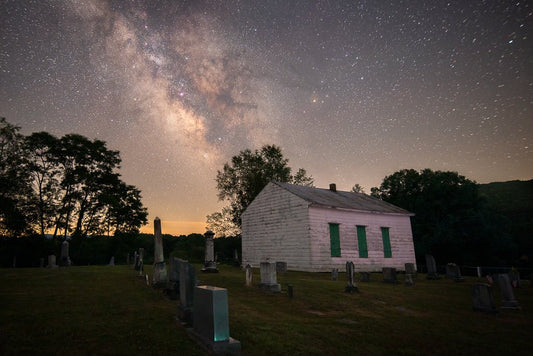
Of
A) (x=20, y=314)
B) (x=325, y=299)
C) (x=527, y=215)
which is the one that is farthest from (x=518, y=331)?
(x=527, y=215)

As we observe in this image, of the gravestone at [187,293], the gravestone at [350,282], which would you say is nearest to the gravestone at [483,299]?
the gravestone at [350,282]

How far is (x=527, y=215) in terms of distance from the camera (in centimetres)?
4069

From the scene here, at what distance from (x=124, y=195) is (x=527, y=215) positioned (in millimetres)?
55740

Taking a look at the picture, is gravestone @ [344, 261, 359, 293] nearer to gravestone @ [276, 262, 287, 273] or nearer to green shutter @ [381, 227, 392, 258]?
gravestone @ [276, 262, 287, 273]

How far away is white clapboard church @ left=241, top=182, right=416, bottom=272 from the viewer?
19.2 metres

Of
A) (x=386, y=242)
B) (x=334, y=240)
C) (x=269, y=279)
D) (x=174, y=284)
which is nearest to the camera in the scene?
(x=174, y=284)

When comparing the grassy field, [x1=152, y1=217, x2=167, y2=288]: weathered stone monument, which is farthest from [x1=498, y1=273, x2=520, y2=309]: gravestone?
[x1=152, y1=217, x2=167, y2=288]: weathered stone monument

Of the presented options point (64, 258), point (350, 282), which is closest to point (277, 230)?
point (350, 282)

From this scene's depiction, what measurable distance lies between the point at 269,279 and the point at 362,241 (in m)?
13.4

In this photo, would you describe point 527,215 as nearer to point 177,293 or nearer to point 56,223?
point 177,293

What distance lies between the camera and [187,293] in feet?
18.7

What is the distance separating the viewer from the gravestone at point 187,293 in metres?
5.59

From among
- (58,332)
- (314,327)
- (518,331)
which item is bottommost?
(518,331)

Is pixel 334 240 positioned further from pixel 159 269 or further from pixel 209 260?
pixel 159 269
